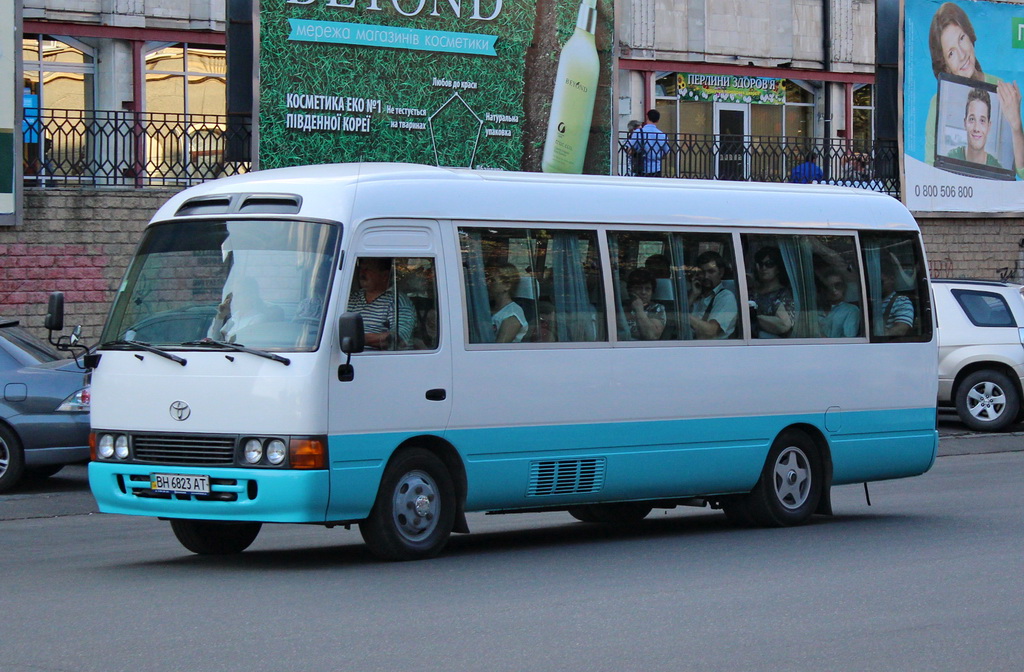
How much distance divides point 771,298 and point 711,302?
60cm

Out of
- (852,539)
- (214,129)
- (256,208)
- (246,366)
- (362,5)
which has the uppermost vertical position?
(362,5)

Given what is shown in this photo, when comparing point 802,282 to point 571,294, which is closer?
point 571,294

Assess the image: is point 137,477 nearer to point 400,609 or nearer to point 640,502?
point 400,609

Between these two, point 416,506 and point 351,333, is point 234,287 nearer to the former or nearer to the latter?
point 351,333

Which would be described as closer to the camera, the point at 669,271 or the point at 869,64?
the point at 669,271

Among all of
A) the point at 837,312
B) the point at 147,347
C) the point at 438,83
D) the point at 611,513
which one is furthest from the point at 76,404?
the point at 438,83

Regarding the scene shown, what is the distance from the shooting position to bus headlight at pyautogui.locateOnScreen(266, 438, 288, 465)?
9.77 m

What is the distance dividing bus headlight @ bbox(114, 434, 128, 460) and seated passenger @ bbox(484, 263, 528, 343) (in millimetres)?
2391

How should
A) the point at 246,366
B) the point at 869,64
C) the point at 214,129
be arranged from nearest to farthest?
the point at 246,366 → the point at 214,129 → the point at 869,64

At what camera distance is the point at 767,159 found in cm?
3086

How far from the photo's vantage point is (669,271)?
1204 centimetres

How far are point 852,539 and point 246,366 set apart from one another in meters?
4.42

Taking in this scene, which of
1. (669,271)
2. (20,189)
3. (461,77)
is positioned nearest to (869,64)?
(461,77)

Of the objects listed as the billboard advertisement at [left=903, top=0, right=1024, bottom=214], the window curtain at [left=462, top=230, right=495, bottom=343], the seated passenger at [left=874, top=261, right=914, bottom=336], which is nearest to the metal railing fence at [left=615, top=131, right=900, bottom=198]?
the billboard advertisement at [left=903, top=0, right=1024, bottom=214]
